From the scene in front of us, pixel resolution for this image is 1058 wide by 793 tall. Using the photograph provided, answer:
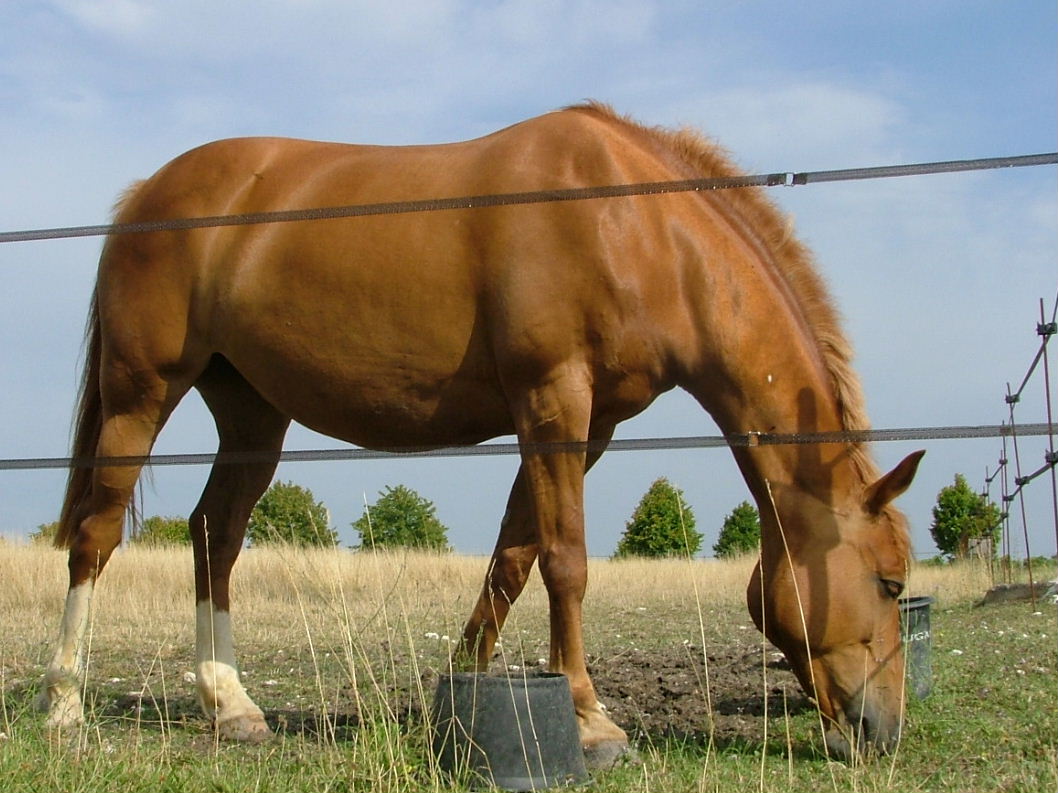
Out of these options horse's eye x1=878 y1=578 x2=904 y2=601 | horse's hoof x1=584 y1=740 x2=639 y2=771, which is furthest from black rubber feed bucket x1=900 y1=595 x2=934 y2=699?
horse's hoof x1=584 y1=740 x2=639 y2=771

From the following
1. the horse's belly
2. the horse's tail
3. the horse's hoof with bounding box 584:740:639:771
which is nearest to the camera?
the horse's hoof with bounding box 584:740:639:771

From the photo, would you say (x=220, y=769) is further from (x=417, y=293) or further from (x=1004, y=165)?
(x=1004, y=165)

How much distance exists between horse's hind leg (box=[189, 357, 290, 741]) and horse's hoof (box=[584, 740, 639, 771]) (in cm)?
170

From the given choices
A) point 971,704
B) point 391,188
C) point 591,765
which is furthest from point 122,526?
point 971,704

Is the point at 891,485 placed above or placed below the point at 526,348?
below

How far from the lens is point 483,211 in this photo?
172 inches

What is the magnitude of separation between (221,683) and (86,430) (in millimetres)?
1497

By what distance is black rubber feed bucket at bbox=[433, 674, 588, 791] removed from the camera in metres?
3.39

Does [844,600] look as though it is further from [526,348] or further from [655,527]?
[655,527]

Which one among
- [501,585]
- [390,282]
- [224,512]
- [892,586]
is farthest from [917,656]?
[224,512]

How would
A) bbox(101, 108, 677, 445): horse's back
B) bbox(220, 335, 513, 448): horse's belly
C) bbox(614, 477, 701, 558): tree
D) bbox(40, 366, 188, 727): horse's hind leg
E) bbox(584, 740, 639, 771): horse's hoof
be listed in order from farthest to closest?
bbox(614, 477, 701, 558): tree
bbox(40, 366, 188, 727): horse's hind leg
bbox(220, 335, 513, 448): horse's belly
bbox(101, 108, 677, 445): horse's back
bbox(584, 740, 639, 771): horse's hoof

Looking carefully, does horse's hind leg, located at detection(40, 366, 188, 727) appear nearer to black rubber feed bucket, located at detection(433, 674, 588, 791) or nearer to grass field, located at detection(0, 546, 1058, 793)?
grass field, located at detection(0, 546, 1058, 793)

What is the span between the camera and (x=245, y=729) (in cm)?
454

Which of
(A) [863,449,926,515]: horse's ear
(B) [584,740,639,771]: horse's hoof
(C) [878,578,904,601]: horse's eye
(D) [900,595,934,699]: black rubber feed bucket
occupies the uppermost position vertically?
(A) [863,449,926,515]: horse's ear
